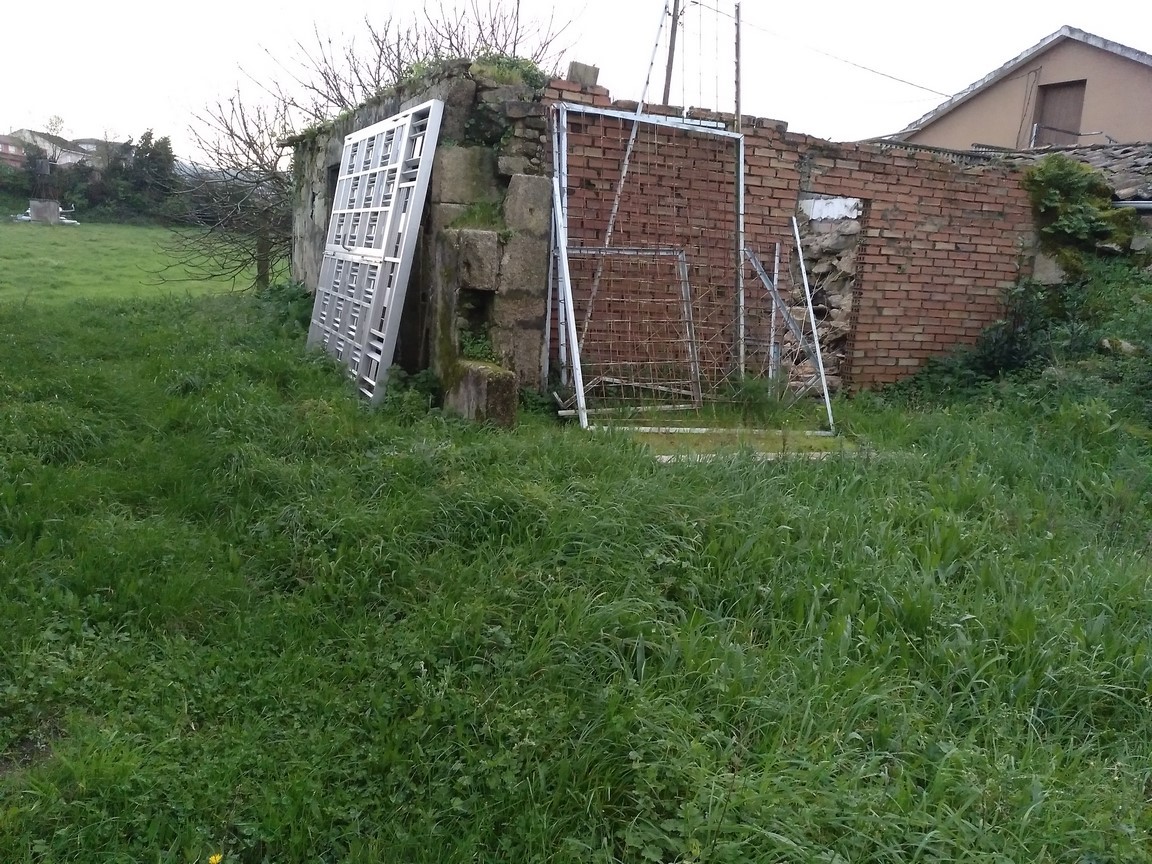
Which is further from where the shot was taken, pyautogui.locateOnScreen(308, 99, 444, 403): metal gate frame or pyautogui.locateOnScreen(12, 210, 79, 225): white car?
pyautogui.locateOnScreen(12, 210, 79, 225): white car

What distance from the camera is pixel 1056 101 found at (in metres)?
17.6

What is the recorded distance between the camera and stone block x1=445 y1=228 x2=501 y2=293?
17.2 feet

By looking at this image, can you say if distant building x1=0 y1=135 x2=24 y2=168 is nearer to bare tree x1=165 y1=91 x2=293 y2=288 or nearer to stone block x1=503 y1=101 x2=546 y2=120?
bare tree x1=165 y1=91 x2=293 y2=288

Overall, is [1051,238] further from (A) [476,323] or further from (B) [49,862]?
(B) [49,862]

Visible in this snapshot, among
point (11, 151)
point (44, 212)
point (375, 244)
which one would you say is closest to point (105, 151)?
point (44, 212)

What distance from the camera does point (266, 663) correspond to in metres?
2.99

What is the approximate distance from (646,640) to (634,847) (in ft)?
2.48

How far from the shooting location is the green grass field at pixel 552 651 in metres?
2.24

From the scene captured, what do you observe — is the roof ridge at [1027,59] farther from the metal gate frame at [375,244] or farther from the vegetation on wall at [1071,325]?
the metal gate frame at [375,244]

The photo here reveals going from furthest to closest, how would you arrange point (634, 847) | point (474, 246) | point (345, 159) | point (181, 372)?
1. point (345, 159)
2. point (181, 372)
3. point (474, 246)
4. point (634, 847)

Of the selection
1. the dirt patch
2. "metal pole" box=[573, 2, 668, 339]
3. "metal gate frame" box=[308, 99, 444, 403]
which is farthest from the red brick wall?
the dirt patch

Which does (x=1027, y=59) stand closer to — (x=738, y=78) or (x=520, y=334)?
(x=738, y=78)

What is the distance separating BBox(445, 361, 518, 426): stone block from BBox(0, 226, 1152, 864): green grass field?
30cm

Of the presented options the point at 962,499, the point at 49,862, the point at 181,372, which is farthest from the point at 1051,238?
the point at 49,862
